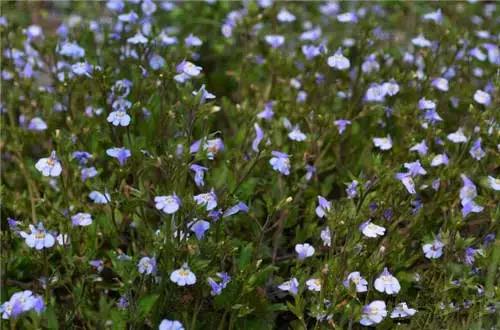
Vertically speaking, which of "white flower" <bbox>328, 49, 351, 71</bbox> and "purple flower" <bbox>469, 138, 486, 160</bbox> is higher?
"white flower" <bbox>328, 49, 351, 71</bbox>

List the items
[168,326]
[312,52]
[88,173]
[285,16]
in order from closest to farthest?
[168,326] → [88,173] → [312,52] → [285,16]

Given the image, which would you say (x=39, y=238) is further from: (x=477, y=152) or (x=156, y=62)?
(x=477, y=152)

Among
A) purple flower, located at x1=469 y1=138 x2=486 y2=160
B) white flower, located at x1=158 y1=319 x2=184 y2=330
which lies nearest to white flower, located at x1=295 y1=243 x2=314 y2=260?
white flower, located at x1=158 y1=319 x2=184 y2=330

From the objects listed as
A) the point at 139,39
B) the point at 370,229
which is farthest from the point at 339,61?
the point at 370,229

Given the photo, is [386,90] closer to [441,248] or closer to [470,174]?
[470,174]

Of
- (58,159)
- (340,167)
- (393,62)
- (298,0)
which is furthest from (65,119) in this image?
(298,0)

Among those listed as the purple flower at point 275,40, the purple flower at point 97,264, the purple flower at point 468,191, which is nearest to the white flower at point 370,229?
the purple flower at point 468,191

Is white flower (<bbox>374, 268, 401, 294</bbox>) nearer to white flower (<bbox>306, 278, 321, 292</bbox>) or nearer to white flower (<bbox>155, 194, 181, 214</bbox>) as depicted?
white flower (<bbox>306, 278, 321, 292</bbox>)
